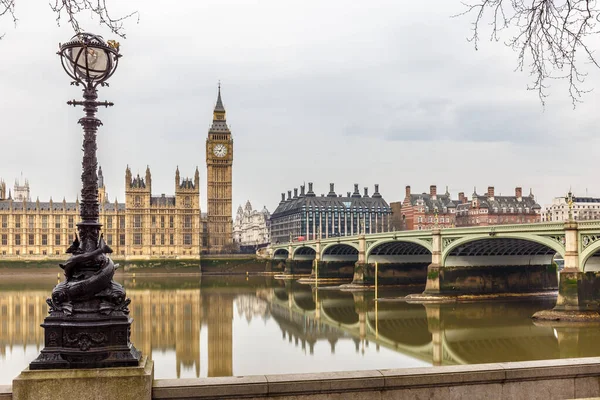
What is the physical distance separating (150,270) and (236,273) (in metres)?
11.6

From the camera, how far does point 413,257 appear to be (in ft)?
198

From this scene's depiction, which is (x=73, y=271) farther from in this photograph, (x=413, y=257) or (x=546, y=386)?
(x=413, y=257)

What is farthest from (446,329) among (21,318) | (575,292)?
(21,318)

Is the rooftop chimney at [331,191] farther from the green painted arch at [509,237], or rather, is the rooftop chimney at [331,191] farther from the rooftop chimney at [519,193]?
the green painted arch at [509,237]

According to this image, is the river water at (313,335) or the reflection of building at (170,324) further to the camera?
the reflection of building at (170,324)

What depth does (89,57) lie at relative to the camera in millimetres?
6512

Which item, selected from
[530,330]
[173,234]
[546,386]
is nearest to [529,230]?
[530,330]

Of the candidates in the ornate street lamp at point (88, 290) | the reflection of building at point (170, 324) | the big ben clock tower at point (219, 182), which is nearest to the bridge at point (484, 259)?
the reflection of building at point (170, 324)

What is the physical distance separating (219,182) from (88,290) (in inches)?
3872

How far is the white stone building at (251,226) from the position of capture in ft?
540

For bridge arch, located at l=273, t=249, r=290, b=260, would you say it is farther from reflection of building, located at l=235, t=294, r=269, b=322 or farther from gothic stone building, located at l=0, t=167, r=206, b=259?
reflection of building, located at l=235, t=294, r=269, b=322

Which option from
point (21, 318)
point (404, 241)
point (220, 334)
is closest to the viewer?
point (220, 334)

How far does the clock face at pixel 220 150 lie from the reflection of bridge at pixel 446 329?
61.5m

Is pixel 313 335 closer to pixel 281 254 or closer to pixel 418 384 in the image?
pixel 418 384
